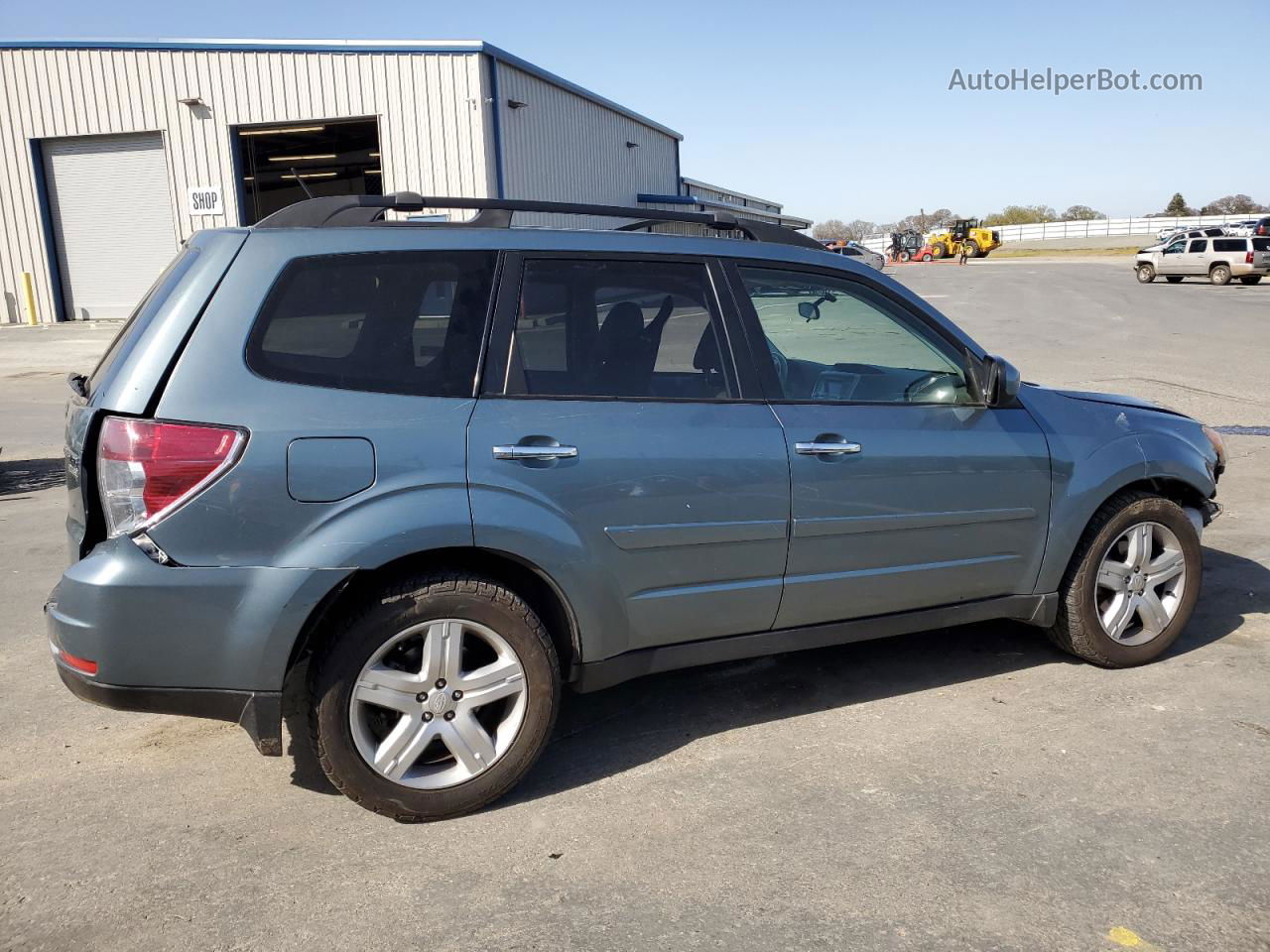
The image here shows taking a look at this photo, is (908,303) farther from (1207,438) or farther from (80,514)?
(80,514)

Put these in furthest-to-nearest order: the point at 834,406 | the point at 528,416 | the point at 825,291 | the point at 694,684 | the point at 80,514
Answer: the point at 694,684 < the point at 825,291 < the point at 834,406 < the point at 528,416 < the point at 80,514

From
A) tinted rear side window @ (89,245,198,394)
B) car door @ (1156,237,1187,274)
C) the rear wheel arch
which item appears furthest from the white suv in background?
tinted rear side window @ (89,245,198,394)

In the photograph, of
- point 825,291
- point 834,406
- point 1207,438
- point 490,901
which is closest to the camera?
point 490,901

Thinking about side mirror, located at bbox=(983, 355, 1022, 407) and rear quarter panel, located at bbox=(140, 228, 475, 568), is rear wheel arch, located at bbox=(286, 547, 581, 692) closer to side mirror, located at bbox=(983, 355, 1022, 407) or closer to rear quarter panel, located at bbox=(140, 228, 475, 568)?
rear quarter panel, located at bbox=(140, 228, 475, 568)

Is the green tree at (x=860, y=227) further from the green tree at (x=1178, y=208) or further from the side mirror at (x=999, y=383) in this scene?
the side mirror at (x=999, y=383)

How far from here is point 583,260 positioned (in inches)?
144

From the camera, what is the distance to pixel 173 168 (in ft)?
76.1

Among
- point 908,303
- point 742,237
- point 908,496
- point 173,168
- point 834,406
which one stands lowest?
point 908,496

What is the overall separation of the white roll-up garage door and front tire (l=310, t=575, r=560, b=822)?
22868 millimetres

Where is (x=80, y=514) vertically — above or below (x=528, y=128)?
below

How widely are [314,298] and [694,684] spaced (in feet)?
7.37

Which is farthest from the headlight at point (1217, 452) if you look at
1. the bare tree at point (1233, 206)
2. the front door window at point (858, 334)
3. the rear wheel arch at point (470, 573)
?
the bare tree at point (1233, 206)

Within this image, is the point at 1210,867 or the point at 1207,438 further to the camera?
the point at 1207,438

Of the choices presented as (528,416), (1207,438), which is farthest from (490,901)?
(1207,438)
